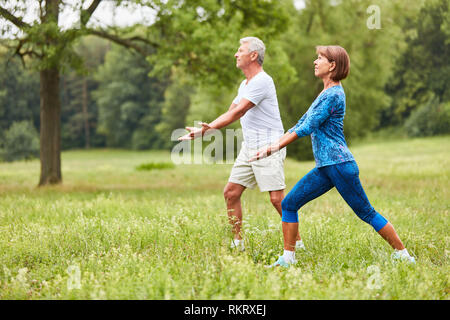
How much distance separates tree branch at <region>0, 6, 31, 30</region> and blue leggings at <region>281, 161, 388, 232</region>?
8400 millimetres

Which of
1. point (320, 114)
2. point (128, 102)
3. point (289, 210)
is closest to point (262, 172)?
point (289, 210)

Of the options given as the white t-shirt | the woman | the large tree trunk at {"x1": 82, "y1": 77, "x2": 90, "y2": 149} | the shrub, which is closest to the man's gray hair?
the white t-shirt

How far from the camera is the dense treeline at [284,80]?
45.2 feet

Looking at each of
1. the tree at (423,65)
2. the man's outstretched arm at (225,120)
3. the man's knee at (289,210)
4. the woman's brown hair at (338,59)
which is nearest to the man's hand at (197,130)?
the man's outstretched arm at (225,120)

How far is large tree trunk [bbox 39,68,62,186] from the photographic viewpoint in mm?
13312

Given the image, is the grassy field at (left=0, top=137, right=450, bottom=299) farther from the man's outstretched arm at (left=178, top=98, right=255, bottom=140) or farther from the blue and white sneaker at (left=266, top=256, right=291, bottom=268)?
the man's outstretched arm at (left=178, top=98, right=255, bottom=140)

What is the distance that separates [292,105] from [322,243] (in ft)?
76.3

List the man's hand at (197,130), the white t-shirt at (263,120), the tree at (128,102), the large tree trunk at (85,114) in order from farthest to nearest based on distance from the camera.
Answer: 1. the large tree trunk at (85,114)
2. the tree at (128,102)
3. the white t-shirt at (263,120)
4. the man's hand at (197,130)

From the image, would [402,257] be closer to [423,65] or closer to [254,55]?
[254,55]

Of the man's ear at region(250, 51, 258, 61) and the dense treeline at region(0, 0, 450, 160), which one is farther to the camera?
the dense treeline at region(0, 0, 450, 160)

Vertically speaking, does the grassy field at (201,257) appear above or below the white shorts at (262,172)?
below

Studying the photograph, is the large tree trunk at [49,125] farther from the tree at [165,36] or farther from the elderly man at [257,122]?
the elderly man at [257,122]

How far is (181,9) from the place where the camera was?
12.5m

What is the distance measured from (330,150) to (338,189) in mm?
378
